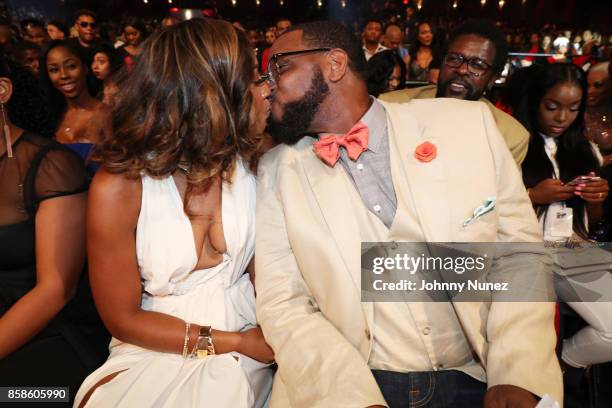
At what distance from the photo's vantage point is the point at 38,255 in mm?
1774

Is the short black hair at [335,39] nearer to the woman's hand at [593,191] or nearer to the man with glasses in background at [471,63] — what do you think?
the man with glasses in background at [471,63]

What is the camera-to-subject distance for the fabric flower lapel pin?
171 centimetres

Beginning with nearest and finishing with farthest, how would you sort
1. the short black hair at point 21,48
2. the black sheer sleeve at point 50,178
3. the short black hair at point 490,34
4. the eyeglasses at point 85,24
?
the black sheer sleeve at point 50,178 → the short black hair at point 490,34 → the short black hair at point 21,48 → the eyeglasses at point 85,24

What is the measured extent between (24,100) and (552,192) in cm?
250

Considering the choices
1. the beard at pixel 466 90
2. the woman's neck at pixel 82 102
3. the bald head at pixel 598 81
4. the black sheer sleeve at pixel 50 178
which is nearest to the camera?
the black sheer sleeve at pixel 50 178

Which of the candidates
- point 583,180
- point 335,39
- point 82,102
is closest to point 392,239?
point 335,39

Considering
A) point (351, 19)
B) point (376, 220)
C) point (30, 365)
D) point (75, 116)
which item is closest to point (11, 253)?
point (30, 365)

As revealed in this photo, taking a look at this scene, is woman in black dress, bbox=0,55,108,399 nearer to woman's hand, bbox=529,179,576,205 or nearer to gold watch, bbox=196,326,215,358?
gold watch, bbox=196,326,215,358

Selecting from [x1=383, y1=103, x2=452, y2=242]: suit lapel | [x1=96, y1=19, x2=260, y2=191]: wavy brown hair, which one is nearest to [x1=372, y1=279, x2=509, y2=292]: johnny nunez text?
[x1=383, y1=103, x2=452, y2=242]: suit lapel

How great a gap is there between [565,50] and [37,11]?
11402 millimetres

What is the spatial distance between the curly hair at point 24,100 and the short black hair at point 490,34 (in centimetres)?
237

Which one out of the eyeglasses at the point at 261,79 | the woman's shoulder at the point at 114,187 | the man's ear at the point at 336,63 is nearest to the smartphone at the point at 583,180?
the man's ear at the point at 336,63

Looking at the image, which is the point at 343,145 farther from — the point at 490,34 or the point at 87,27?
the point at 87,27

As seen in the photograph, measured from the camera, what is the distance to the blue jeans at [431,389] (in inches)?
64.3
